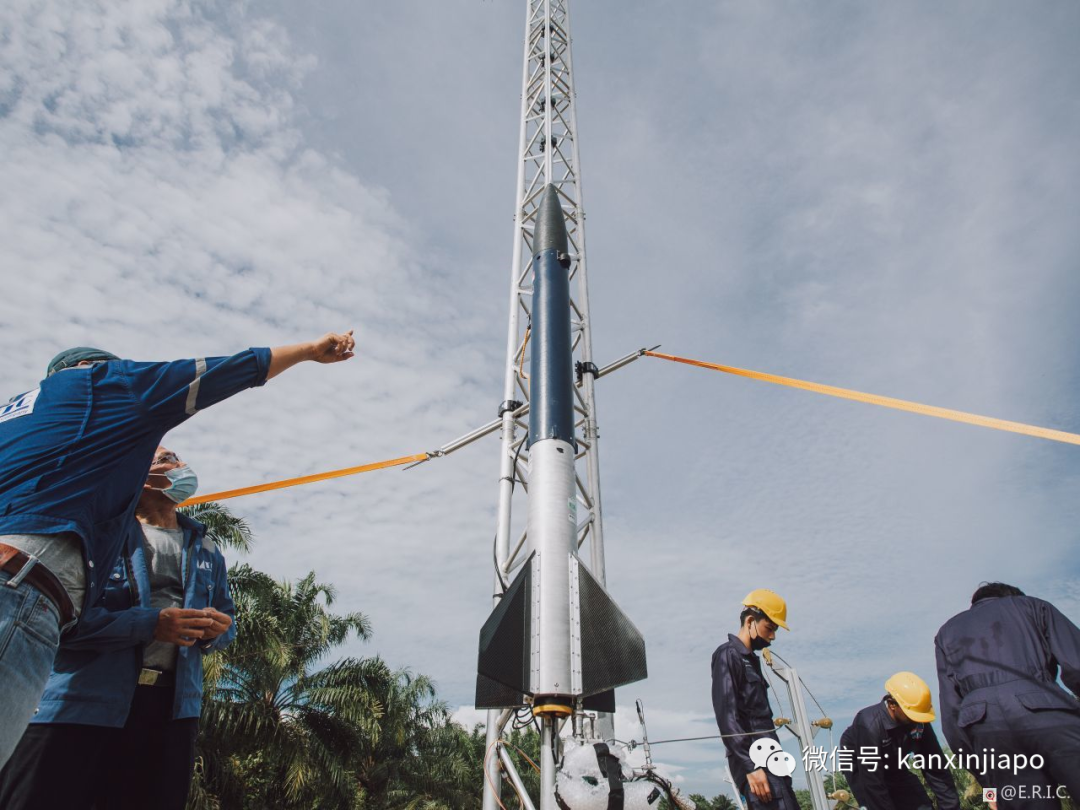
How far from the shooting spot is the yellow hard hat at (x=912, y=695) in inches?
204

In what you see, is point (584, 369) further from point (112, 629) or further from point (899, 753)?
point (112, 629)

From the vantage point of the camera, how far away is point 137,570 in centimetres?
309

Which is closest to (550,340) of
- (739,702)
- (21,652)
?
(739,702)

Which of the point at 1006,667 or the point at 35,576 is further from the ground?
the point at 35,576

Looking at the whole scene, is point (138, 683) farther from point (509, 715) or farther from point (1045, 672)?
point (1045, 672)

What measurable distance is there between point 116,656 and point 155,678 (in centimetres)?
23

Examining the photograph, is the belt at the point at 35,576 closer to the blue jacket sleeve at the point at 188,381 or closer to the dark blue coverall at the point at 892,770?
the blue jacket sleeve at the point at 188,381

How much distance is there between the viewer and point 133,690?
2.82 meters

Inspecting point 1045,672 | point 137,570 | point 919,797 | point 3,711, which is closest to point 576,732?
point 919,797

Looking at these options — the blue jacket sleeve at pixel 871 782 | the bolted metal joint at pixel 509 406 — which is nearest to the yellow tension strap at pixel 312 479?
the bolted metal joint at pixel 509 406

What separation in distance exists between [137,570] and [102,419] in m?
1.23

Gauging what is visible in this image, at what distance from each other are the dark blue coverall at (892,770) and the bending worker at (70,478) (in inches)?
219

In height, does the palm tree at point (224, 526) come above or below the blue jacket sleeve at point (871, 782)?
above

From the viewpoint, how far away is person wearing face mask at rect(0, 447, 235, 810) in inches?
101
